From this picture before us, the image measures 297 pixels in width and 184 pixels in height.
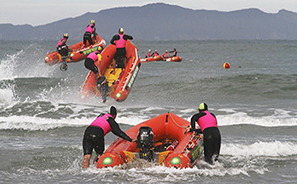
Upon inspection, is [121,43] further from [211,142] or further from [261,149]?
[211,142]

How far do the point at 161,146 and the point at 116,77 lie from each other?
204 inches

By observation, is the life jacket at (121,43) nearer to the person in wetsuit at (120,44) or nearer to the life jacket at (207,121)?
the person in wetsuit at (120,44)

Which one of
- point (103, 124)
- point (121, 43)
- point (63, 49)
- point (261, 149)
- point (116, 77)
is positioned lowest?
point (261, 149)

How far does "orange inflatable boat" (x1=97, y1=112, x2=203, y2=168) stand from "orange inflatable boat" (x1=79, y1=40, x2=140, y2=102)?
396cm

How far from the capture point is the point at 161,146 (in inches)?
277

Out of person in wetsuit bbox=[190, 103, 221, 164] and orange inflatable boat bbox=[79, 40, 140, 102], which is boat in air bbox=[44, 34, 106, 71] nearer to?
orange inflatable boat bbox=[79, 40, 140, 102]

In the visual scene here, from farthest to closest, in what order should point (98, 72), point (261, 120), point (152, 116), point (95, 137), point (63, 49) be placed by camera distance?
1. point (63, 49)
2. point (98, 72)
3. point (152, 116)
4. point (261, 120)
5. point (95, 137)

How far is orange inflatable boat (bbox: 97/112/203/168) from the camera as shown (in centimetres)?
574

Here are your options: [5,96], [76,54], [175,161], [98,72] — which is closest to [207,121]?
[175,161]

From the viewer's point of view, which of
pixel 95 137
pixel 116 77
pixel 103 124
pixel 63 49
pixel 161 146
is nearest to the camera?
pixel 95 137

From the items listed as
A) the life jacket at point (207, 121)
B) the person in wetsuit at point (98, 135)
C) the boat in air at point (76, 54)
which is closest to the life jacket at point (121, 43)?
the boat in air at point (76, 54)

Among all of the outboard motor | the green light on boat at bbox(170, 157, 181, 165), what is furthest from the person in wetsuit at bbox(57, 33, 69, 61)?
the green light on boat at bbox(170, 157, 181, 165)

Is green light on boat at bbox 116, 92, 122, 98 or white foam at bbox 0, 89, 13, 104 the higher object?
green light on boat at bbox 116, 92, 122, 98

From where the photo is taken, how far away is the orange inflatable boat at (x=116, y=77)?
437 inches
